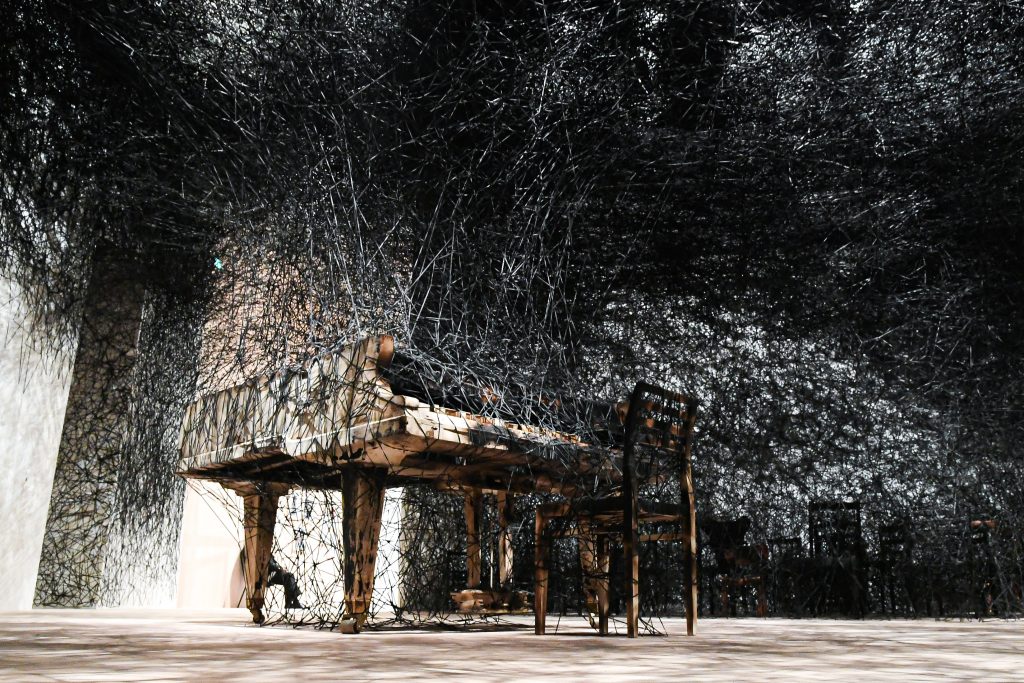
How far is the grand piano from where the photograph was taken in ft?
7.67

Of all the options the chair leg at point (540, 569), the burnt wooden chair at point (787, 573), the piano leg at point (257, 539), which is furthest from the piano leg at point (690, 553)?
the burnt wooden chair at point (787, 573)

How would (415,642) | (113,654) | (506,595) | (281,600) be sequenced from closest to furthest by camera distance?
(113,654) < (415,642) < (506,595) < (281,600)

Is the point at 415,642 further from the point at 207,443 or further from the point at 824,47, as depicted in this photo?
the point at 824,47

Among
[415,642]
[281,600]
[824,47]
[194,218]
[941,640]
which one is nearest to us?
[415,642]

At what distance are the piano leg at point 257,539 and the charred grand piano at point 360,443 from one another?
0.16 metres

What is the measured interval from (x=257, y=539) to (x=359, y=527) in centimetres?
104

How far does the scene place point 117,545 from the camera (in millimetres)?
5113

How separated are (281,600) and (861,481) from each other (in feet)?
12.5

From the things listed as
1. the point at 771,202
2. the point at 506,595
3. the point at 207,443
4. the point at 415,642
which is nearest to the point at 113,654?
the point at 415,642

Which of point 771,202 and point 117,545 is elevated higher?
point 771,202

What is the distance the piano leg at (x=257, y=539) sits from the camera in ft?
11.1

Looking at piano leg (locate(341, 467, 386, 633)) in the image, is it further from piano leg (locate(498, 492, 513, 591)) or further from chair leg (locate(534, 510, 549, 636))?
piano leg (locate(498, 492, 513, 591))

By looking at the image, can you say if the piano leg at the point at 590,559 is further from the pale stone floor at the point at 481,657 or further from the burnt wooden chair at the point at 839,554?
the burnt wooden chair at the point at 839,554

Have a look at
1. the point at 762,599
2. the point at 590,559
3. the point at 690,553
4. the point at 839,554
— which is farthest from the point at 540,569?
the point at 762,599
